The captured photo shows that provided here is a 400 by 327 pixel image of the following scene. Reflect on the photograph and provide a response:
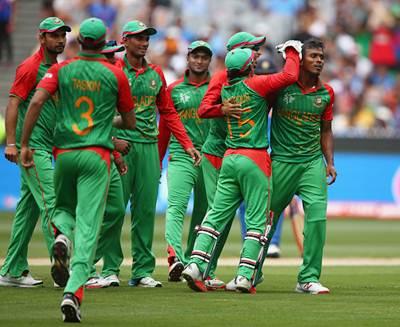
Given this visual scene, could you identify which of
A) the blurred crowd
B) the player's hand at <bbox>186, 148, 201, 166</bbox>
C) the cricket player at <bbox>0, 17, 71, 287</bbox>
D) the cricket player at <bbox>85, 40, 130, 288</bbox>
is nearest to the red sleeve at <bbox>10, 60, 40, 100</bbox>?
the cricket player at <bbox>0, 17, 71, 287</bbox>

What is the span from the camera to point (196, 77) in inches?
500

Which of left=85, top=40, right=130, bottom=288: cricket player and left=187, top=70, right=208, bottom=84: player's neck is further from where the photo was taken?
left=187, top=70, right=208, bottom=84: player's neck

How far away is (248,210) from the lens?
35.9ft

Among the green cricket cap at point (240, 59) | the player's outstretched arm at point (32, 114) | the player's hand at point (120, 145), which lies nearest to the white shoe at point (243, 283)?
the player's hand at point (120, 145)

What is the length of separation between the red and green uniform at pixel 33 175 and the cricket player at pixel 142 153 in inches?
33.2

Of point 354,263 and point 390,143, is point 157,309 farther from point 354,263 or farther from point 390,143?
point 390,143

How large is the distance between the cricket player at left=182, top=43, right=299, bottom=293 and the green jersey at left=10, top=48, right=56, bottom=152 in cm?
169

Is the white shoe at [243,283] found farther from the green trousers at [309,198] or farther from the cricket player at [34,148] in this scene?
the cricket player at [34,148]

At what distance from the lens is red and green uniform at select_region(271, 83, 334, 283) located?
1098 cm

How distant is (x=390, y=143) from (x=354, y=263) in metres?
8.70

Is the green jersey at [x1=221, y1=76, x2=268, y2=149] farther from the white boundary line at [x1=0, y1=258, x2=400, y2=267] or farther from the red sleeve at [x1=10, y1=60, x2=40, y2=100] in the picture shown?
the white boundary line at [x1=0, y1=258, x2=400, y2=267]

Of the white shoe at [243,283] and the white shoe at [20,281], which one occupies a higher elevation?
the white shoe at [243,283]

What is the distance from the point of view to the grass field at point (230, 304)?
8.80 meters

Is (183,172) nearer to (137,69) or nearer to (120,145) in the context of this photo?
(137,69)
